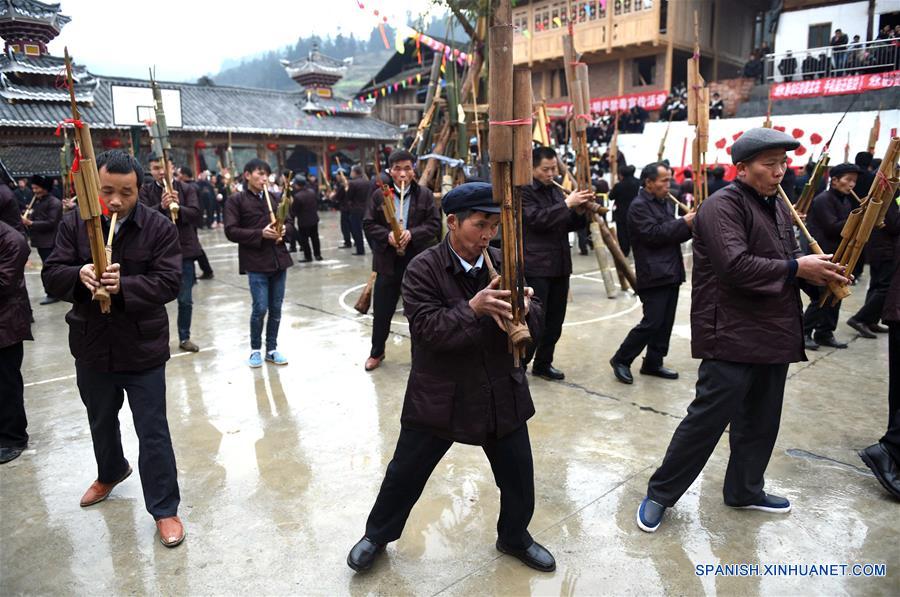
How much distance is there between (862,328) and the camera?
241 inches

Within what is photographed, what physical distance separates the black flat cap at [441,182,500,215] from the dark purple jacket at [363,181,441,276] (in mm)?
2953

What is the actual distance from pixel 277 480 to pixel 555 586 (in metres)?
1.69

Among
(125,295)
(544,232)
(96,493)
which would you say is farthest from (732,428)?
(96,493)

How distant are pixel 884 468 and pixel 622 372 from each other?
6.41ft

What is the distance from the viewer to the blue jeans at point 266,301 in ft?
17.4

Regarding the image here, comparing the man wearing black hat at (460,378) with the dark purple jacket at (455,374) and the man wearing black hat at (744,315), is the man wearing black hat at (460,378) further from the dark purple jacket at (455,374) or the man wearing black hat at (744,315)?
the man wearing black hat at (744,315)

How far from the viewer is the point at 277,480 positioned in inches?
134

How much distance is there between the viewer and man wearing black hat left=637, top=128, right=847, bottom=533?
2.64m

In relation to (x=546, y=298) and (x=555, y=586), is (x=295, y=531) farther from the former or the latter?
(x=546, y=298)

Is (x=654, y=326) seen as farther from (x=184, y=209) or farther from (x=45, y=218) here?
(x=45, y=218)

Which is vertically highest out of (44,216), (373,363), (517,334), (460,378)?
(44,216)

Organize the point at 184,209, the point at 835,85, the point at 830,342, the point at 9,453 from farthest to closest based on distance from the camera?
the point at 835,85 → the point at 184,209 → the point at 830,342 → the point at 9,453

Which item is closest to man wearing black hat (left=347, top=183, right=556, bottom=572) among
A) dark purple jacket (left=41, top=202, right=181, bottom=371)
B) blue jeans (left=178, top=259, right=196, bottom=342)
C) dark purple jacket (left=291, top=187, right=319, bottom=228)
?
dark purple jacket (left=41, top=202, right=181, bottom=371)

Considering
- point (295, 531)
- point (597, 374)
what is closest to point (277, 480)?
point (295, 531)
